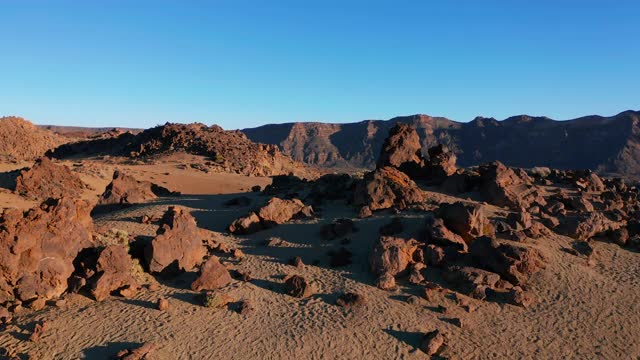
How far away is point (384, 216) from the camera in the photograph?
18.9m

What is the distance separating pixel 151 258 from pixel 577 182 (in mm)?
20910

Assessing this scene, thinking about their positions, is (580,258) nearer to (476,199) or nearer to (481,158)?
(476,199)

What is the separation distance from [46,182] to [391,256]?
20.5m

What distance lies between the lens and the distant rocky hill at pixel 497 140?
273 ft

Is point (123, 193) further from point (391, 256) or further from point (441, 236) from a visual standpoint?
point (441, 236)

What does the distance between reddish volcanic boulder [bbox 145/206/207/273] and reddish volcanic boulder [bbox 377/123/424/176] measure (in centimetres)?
1069

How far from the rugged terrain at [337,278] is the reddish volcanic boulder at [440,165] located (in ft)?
3.69

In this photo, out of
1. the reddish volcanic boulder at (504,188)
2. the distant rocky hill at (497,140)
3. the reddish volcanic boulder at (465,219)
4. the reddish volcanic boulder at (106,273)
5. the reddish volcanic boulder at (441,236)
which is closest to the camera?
the reddish volcanic boulder at (106,273)

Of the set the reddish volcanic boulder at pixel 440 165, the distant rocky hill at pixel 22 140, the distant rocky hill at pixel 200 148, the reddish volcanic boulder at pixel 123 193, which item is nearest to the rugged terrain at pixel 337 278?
the reddish volcanic boulder at pixel 440 165

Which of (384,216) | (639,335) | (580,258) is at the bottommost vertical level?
(639,335)

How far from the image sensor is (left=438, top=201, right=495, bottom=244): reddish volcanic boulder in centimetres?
1667

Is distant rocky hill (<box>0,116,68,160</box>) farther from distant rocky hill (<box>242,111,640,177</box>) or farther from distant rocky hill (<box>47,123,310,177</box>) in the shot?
distant rocky hill (<box>242,111,640,177</box>)

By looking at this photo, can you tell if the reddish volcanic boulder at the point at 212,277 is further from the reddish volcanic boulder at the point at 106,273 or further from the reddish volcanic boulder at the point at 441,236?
the reddish volcanic boulder at the point at 441,236

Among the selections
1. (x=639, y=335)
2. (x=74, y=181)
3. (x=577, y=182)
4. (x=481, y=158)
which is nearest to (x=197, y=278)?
(x=639, y=335)
